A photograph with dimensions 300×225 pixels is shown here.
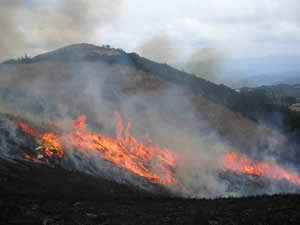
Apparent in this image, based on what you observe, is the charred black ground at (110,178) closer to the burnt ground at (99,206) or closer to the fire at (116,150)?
the burnt ground at (99,206)

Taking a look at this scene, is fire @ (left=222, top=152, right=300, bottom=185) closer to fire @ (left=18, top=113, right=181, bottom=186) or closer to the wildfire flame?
the wildfire flame

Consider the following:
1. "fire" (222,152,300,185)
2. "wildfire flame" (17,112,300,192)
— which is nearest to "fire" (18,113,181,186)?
"wildfire flame" (17,112,300,192)

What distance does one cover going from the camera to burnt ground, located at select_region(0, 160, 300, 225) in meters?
9.09

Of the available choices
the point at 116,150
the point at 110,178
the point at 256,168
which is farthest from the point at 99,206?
the point at 256,168

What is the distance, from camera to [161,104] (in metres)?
34.9

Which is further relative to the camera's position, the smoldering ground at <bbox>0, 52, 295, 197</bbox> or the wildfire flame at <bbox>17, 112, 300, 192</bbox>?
the smoldering ground at <bbox>0, 52, 295, 197</bbox>

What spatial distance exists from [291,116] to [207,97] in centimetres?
1342

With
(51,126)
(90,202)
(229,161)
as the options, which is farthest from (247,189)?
(51,126)

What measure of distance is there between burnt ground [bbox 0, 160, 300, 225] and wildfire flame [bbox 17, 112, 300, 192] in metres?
3.84

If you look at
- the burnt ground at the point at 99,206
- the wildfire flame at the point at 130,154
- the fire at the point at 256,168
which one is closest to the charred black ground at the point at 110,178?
the burnt ground at the point at 99,206

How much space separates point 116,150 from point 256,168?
14.8m

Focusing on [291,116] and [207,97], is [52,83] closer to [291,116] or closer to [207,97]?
[207,97]

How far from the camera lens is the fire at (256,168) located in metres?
25.6

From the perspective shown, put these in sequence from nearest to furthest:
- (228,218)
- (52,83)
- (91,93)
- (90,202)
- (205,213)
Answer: (228,218)
(205,213)
(90,202)
(91,93)
(52,83)
